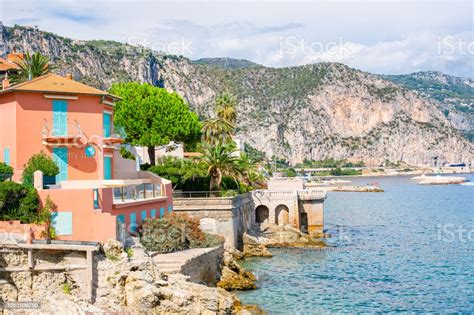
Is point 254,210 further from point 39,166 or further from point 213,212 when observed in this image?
point 39,166

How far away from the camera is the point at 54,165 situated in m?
28.6

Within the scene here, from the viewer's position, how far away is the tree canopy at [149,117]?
4828 cm

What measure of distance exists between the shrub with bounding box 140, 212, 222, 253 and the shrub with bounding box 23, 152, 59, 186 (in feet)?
16.7

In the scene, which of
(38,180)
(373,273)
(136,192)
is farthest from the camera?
(373,273)

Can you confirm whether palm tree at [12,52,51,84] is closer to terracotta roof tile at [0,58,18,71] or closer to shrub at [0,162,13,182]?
terracotta roof tile at [0,58,18,71]

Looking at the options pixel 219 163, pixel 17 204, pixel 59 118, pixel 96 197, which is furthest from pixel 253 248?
pixel 17 204

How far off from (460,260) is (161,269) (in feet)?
92.2

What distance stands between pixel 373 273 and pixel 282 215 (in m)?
16.3

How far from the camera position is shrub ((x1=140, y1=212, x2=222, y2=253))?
28947 mm

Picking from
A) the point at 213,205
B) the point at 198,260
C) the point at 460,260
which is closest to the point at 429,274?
the point at 460,260

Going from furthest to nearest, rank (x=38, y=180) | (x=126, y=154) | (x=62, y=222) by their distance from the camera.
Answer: (x=126, y=154) → (x=38, y=180) → (x=62, y=222)

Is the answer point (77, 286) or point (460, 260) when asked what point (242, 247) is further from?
Answer: point (77, 286)

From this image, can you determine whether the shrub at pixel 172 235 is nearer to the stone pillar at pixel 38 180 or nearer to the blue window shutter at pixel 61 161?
the blue window shutter at pixel 61 161

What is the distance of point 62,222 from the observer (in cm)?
2458
